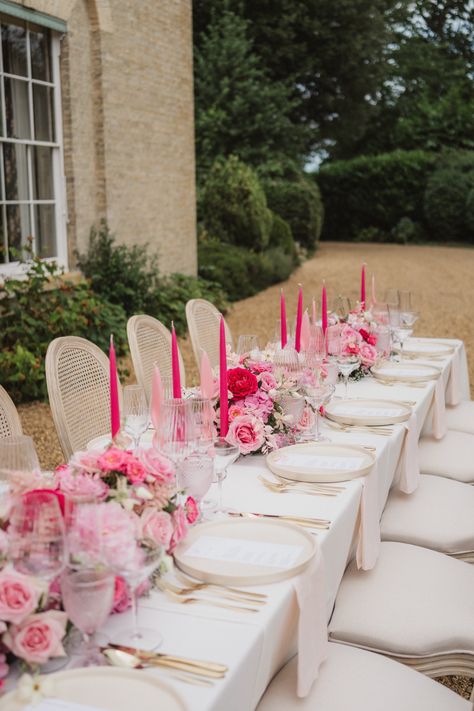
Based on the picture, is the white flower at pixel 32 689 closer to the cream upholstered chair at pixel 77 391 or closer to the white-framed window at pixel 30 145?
the cream upholstered chair at pixel 77 391

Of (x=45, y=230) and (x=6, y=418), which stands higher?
(x=45, y=230)

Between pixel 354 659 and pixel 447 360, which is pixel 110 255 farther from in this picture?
pixel 354 659

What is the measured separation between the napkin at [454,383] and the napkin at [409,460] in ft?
4.85

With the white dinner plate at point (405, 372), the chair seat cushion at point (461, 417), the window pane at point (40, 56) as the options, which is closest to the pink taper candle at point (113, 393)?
the white dinner plate at point (405, 372)

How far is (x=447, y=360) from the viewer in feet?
14.4

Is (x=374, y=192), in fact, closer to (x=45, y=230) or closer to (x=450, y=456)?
(x=45, y=230)

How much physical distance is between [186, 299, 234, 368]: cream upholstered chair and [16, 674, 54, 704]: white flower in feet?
10.1

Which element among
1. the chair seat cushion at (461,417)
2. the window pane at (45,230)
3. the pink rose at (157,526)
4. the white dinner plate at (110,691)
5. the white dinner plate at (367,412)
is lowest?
the chair seat cushion at (461,417)

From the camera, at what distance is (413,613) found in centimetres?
232

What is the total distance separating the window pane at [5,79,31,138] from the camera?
25.4ft

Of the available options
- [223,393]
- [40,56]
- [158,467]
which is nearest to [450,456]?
[223,393]

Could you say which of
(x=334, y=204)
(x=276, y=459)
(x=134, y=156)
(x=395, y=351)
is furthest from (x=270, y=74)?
(x=276, y=459)

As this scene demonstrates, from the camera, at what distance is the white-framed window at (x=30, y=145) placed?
7684 mm

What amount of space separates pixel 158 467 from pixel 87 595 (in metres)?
0.39
